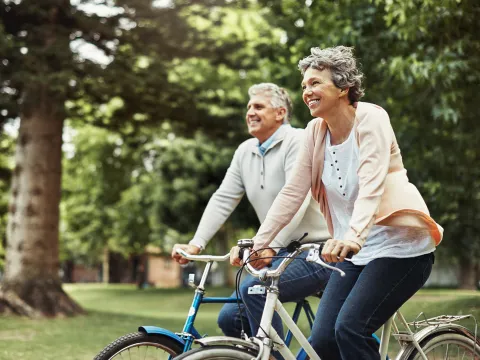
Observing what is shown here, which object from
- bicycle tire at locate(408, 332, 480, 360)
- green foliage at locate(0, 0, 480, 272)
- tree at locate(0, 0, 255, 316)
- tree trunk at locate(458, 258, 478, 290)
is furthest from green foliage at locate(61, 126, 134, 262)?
bicycle tire at locate(408, 332, 480, 360)

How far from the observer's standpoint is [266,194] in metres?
4.85

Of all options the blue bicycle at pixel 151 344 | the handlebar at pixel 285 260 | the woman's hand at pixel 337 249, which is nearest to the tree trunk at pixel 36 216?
the blue bicycle at pixel 151 344

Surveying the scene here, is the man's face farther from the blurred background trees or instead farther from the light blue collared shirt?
the blurred background trees

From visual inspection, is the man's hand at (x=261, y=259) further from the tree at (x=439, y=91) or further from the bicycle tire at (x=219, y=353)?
the tree at (x=439, y=91)

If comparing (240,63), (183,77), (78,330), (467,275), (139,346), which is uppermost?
(240,63)

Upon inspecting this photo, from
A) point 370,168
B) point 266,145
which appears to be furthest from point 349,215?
point 266,145

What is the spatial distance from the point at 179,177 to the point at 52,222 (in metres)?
12.0

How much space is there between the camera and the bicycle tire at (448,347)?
4141 mm

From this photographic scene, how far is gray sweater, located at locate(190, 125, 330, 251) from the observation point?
465cm

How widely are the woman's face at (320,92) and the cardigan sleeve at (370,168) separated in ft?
0.58

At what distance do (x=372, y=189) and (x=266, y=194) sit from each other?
1.53m

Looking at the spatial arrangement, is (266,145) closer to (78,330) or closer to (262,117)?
(262,117)

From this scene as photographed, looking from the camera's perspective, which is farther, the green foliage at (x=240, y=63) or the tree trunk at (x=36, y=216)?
the tree trunk at (x=36, y=216)

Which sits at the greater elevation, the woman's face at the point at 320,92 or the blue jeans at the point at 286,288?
the woman's face at the point at 320,92
